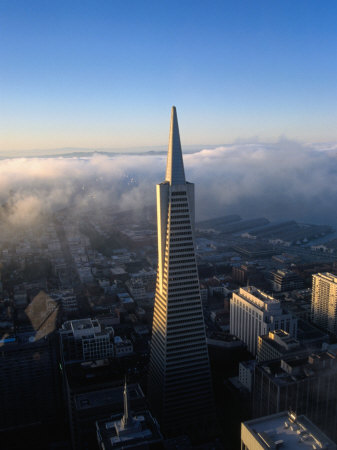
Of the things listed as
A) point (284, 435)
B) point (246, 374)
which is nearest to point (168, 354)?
point (246, 374)

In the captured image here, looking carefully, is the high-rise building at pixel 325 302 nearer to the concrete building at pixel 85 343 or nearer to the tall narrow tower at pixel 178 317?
the tall narrow tower at pixel 178 317

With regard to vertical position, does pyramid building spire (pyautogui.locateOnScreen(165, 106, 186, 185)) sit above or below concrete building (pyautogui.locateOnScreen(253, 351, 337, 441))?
above

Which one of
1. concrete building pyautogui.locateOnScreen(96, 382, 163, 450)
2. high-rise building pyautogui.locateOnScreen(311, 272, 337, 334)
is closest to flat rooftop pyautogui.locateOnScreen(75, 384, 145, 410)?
concrete building pyautogui.locateOnScreen(96, 382, 163, 450)

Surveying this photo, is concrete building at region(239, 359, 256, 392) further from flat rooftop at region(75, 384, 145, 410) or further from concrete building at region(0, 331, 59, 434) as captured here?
concrete building at region(0, 331, 59, 434)

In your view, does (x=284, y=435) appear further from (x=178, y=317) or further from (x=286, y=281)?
(x=286, y=281)

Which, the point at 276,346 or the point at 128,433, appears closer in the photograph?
the point at 128,433

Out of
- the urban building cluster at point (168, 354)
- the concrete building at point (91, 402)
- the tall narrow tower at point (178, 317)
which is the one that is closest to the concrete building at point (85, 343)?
the urban building cluster at point (168, 354)
